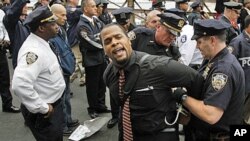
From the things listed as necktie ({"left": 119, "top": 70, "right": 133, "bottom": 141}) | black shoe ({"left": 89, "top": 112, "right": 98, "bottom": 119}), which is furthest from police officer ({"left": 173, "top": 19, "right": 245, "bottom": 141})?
black shoe ({"left": 89, "top": 112, "right": 98, "bottom": 119})

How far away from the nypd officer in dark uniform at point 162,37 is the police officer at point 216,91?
96 cm

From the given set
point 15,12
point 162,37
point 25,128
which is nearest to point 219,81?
point 162,37

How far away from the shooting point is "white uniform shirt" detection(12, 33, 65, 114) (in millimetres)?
2980

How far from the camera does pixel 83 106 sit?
6.32 meters

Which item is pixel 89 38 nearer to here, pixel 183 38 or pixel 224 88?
pixel 183 38

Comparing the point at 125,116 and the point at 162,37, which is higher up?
the point at 162,37

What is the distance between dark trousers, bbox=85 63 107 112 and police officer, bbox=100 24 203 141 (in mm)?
3079

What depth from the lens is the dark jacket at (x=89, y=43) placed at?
520cm

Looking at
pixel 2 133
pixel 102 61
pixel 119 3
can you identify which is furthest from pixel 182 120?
pixel 119 3

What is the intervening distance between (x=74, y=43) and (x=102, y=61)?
162cm

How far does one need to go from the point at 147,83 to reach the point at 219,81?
54cm

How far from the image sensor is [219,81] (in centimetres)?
248

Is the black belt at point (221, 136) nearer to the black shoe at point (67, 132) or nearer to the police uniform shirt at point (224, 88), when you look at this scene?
the police uniform shirt at point (224, 88)

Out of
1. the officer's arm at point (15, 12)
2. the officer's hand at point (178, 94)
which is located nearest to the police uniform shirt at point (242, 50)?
the officer's hand at point (178, 94)
